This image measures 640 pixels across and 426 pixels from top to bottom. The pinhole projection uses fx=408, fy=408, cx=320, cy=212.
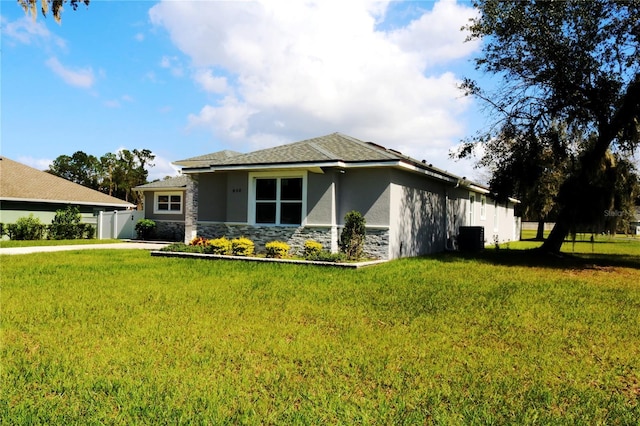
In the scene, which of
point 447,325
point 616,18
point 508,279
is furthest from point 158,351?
point 616,18

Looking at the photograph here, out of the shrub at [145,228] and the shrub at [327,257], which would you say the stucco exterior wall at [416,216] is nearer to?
the shrub at [327,257]

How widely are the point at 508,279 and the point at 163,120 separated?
40.8 ft

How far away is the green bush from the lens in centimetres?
2012

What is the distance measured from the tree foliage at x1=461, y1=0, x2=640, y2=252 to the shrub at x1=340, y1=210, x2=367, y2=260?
5989 millimetres

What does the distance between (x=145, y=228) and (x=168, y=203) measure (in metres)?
1.87

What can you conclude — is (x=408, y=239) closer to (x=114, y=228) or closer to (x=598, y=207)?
(x=598, y=207)

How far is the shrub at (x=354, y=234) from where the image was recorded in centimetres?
1296

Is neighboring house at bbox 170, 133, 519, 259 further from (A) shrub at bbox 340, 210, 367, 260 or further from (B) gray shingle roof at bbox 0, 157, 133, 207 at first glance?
(B) gray shingle roof at bbox 0, 157, 133, 207

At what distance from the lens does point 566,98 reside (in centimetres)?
1388

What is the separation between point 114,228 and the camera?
23.1 m

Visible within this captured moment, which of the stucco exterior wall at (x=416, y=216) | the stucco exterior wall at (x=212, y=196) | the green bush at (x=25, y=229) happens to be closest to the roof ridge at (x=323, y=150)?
the stucco exterior wall at (x=416, y=216)

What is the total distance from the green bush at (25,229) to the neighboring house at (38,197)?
1045 millimetres

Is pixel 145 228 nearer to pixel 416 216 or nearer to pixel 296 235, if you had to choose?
pixel 296 235

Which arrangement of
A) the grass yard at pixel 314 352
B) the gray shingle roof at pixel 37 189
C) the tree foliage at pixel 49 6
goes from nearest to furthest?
the grass yard at pixel 314 352
the tree foliage at pixel 49 6
the gray shingle roof at pixel 37 189
